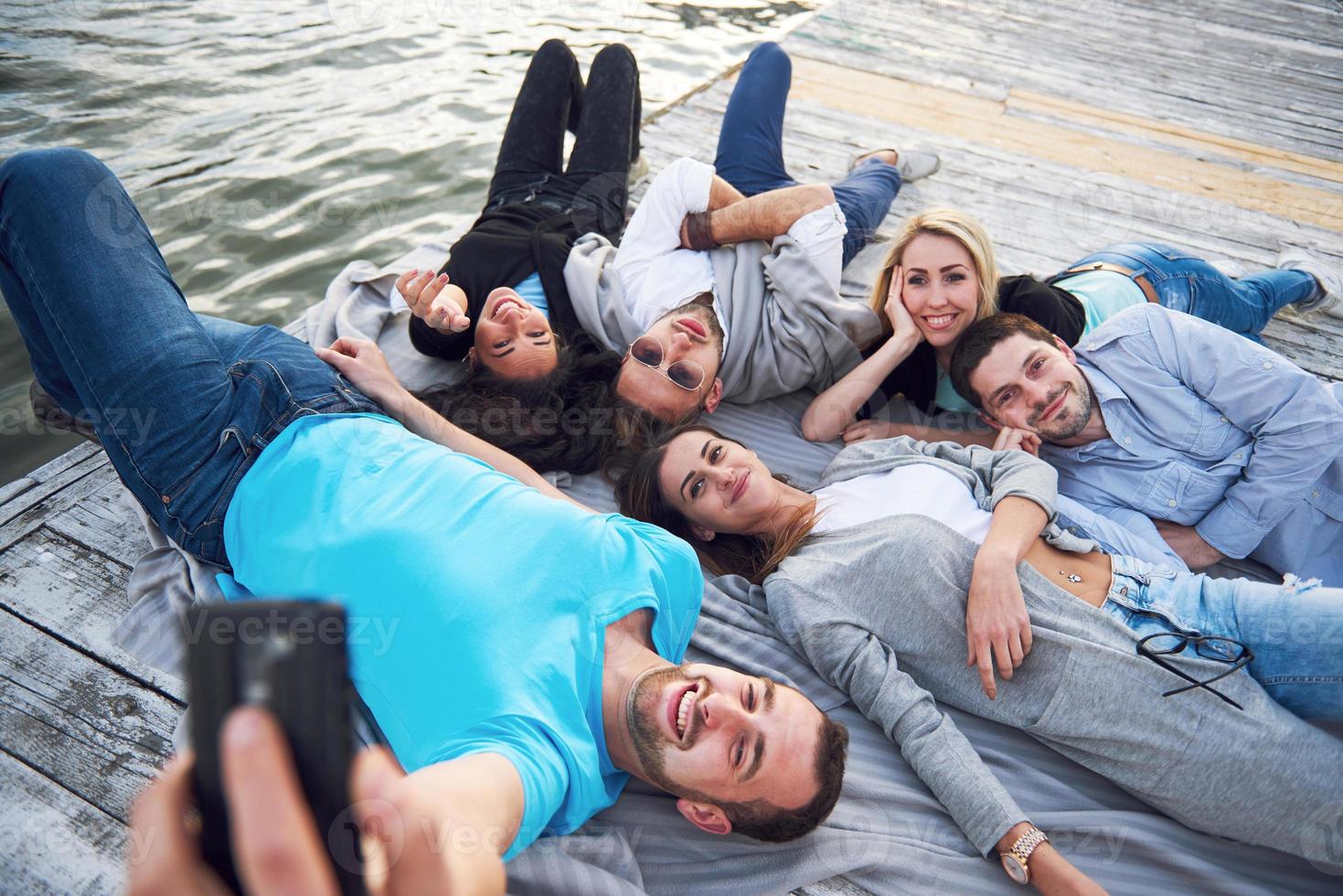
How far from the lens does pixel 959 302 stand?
3.09 m

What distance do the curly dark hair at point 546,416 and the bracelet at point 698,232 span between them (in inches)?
36.1

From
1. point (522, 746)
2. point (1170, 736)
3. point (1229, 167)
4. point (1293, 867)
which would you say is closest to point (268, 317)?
point (522, 746)

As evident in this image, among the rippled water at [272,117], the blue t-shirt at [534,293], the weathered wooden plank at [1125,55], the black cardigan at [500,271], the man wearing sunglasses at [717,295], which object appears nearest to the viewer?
the man wearing sunglasses at [717,295]

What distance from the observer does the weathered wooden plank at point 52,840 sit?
5.84ft

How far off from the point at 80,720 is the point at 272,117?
497cm

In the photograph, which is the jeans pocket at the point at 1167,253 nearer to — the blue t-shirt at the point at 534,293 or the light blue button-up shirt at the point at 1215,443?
the light blue button-up shirt at the point at 1215,443

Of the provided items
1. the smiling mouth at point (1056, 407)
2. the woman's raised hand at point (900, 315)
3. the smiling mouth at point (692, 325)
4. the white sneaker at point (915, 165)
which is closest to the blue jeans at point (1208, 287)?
the woman's raised hand at point (900, 315)

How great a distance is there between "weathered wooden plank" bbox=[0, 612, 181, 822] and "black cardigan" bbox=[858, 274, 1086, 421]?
2.67 metres

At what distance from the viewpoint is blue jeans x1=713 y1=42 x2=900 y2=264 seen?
4211 mm

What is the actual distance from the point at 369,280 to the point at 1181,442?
11.2ft

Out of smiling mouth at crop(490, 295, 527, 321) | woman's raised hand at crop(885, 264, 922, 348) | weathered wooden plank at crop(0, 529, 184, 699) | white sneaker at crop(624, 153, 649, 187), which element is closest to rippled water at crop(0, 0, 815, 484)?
weathered wooden plank at crop(0, 529, 184, 699)

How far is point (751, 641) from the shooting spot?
2.39 m

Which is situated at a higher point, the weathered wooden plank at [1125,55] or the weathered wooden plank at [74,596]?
the weathered wooden plank at [1125,55]

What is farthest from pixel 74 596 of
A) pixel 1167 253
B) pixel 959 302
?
pixel 1167 253
